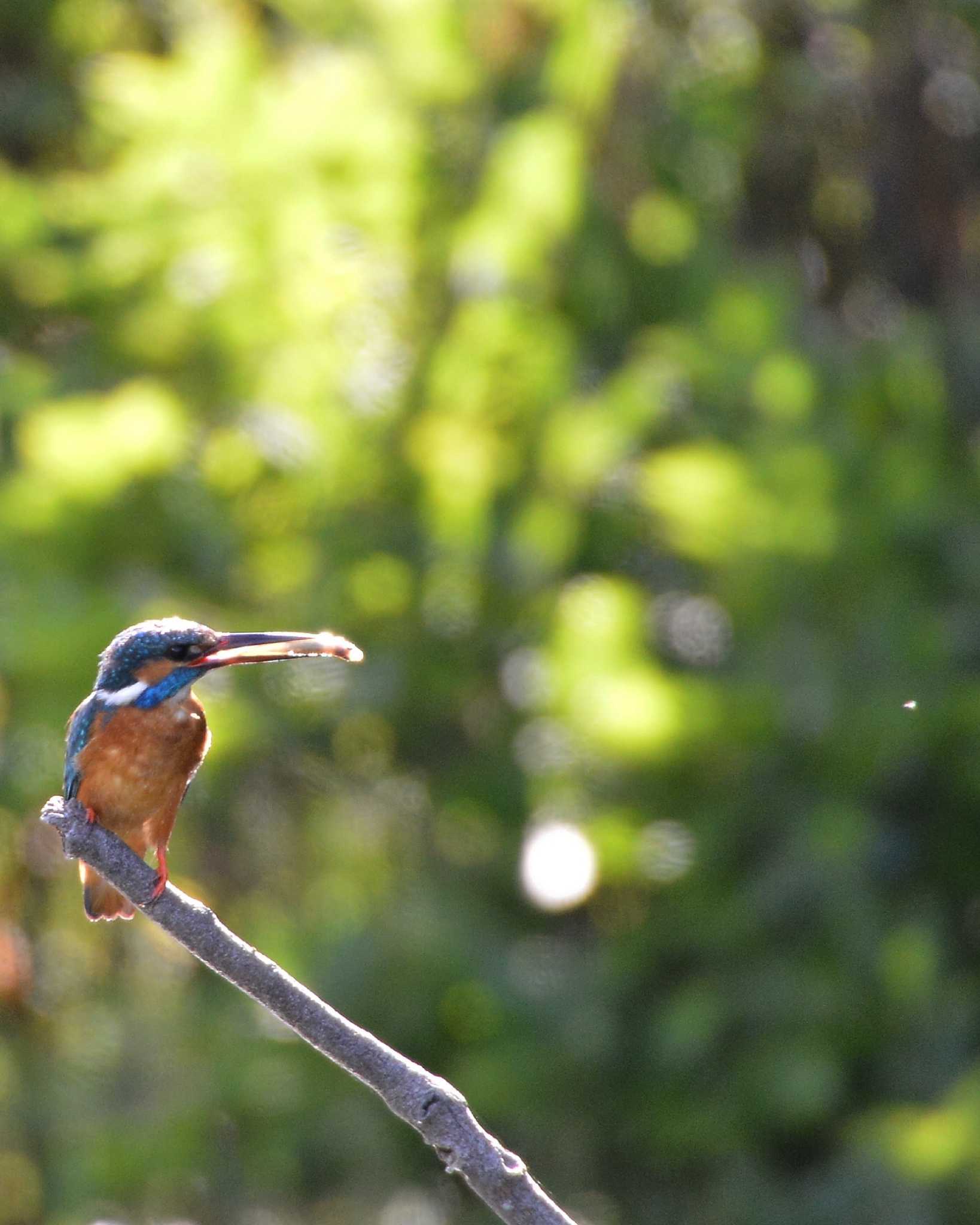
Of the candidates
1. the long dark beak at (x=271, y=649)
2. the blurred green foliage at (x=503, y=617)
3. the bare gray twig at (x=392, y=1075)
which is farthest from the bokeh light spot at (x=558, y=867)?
the bare gray twig at (x=392, y=1075)

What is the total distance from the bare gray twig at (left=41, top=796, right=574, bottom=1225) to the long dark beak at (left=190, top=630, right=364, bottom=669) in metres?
0.41

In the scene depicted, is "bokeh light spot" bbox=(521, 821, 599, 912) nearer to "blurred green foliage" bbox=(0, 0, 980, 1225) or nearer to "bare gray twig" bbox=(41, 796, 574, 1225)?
"blurred green foliage" bbox=(0, 0, 980, 1225)

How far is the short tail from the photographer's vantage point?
2533 millimetres

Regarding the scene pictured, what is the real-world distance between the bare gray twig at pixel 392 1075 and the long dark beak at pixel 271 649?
1.36 feet

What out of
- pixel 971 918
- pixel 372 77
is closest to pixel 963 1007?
pixel 971 918

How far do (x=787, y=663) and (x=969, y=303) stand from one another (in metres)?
2.14

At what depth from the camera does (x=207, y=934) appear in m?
1.50

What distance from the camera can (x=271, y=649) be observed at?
6.82ft

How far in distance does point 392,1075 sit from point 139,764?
1033 mm

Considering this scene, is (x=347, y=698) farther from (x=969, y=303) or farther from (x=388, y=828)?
(x=969, y=303)

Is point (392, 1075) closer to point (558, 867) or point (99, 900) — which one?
point (99, 900)

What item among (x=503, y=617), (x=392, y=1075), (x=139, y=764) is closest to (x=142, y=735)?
(x=139, y=764)

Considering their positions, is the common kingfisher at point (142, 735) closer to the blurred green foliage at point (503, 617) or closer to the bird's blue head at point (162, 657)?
the bird's blue head at point (162, 657)

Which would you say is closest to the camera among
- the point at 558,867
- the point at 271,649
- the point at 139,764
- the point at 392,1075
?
the point at 392,1075
